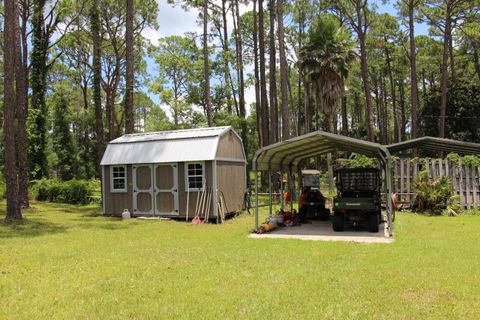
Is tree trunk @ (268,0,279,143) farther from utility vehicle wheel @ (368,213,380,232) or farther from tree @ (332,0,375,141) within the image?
utility vehicle wheel @ (368,213,380,232)

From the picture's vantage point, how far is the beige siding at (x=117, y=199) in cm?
1611

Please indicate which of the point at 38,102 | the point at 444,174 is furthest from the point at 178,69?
the point at 444,174

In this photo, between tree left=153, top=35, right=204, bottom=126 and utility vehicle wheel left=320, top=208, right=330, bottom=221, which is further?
tree left=153, top=35, right=204, bottom=126

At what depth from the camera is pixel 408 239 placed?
9828 millimetres

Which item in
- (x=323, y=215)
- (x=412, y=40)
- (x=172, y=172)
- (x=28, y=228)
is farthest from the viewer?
(x=412, y=40)

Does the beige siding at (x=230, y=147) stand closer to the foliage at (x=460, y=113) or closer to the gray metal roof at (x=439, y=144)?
the gray metal roof at (x=439, y=144)

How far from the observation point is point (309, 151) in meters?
14.0

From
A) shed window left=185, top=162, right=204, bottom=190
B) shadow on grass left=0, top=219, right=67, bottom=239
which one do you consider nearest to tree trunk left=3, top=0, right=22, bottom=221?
shadow on grass left=0, top=219, right=67, bottom=239

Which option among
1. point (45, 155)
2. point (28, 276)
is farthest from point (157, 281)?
point (45, 155)

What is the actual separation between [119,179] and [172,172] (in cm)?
258

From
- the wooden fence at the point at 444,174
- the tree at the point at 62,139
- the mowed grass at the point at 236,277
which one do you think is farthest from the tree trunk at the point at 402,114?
the mowed grass at the point at 236,277

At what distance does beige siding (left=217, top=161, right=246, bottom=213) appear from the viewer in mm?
15008

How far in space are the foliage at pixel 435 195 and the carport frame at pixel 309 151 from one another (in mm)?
3603

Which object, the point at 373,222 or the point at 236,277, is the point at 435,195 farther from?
the point at 236,277
